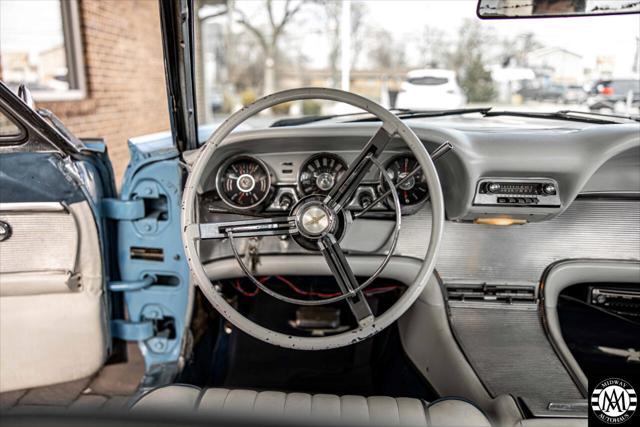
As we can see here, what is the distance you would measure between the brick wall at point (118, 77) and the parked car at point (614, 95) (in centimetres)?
339

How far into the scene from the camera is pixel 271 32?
6.51 metres

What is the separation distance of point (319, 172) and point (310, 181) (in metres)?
0.05

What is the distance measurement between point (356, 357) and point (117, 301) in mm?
1147

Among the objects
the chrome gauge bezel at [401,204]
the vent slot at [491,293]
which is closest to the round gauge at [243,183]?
the chrome gauge bezel at [401,204]

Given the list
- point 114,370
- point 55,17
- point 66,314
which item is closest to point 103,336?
point 66,314

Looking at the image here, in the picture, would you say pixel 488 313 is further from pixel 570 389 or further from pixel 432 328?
pixel 570 389

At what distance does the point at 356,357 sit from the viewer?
99.6 inches

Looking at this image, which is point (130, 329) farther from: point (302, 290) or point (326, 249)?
point (326, 249)

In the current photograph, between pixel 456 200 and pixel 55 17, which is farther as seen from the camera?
pixel 55 17

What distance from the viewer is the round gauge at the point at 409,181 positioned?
2006 mm

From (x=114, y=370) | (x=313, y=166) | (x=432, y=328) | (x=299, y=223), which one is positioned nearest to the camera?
(x=299, y=223)

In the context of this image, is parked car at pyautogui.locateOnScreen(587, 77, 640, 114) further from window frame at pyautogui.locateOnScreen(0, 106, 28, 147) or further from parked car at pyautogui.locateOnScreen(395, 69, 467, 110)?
window frame at pyautogui.locateOnScreen(0, 106, 28, 147)

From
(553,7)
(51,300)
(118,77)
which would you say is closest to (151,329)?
(51,300)

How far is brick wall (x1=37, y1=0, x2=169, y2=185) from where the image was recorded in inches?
197
